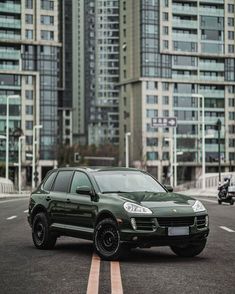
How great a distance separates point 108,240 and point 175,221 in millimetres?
1080

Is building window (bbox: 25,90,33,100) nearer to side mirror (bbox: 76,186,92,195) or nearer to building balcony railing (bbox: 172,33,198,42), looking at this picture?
building balcony railing (bbox: 172,33,198,42)

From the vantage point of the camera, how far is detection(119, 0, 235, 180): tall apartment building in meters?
127

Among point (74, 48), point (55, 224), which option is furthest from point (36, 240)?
point (74, 48)

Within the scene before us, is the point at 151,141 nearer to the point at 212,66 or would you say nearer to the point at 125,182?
the point at 212,66

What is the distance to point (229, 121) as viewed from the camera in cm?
13450

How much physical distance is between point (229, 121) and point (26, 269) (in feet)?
414

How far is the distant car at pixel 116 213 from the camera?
10.8 meters

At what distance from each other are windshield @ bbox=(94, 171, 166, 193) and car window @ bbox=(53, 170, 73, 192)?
2.73 ft

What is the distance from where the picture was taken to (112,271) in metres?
9.91

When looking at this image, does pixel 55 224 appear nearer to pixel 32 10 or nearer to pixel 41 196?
pixel 41 196

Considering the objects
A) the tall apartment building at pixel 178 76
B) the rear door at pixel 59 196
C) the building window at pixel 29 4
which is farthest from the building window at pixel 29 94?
the rear door at pixel 59 196

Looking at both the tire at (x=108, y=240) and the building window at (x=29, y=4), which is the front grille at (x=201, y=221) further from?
the building window at (x=29, y=4)

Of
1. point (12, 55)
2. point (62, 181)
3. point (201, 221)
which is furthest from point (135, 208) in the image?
point (12, 55)

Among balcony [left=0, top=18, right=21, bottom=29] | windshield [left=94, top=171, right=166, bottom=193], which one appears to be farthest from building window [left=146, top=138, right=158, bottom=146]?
windshield [left=94, top=171, right=166, bottom=193]
